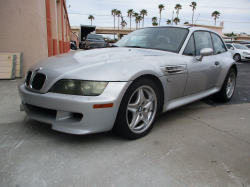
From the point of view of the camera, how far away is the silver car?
2229 millimetres

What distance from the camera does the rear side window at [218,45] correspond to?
168 inches

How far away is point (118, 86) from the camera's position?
7.47ft

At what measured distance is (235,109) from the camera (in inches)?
164

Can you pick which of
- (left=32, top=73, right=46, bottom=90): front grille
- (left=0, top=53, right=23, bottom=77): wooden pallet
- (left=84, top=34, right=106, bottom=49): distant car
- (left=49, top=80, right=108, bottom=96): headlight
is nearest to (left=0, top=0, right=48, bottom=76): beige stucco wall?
(left=0, top=53, right=23, bottom=77): wooden pallet

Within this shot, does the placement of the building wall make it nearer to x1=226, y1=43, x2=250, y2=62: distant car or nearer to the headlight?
the headlight

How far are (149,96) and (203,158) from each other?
0.93 m

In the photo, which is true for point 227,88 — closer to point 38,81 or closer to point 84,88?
point 84,88

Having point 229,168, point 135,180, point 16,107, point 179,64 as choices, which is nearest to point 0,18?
point 16,107

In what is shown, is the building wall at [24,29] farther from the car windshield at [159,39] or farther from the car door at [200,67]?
the car door at [200,67]

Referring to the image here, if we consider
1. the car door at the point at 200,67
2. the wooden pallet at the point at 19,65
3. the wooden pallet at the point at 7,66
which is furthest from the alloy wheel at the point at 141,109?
the wooden pallet at the point at 19,65

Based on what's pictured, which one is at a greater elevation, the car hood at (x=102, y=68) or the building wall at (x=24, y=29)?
the building wall at (x=24, y=29)

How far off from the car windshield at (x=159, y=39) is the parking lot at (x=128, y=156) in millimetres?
1159

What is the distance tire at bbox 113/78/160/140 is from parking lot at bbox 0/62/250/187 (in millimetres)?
136

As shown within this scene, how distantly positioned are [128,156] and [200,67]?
1.95 m
